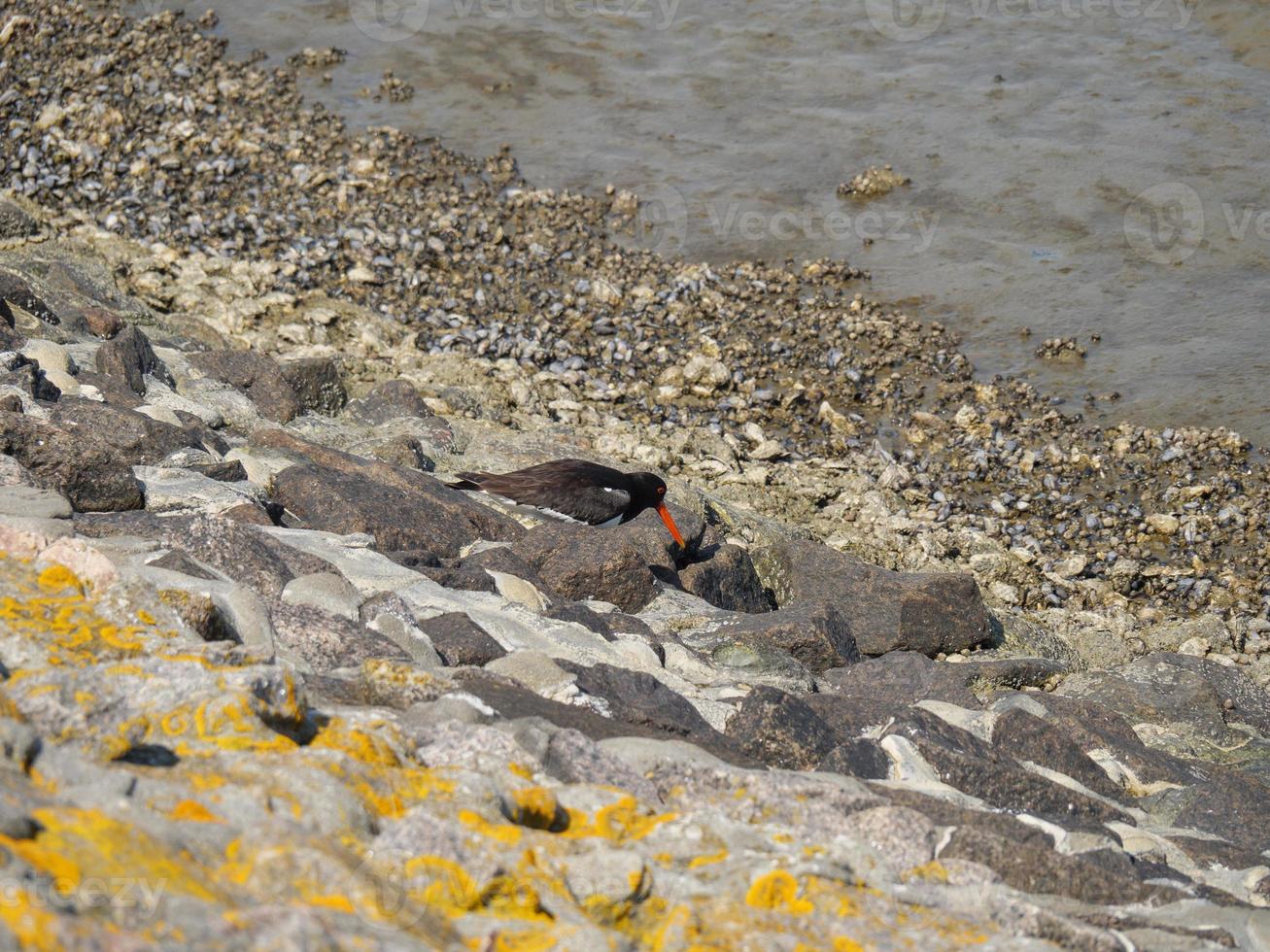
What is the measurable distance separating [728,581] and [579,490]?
1349 mm

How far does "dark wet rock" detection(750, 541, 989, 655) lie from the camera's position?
8.30 meters

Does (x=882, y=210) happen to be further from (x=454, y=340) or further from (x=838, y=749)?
(x=838, y=749)

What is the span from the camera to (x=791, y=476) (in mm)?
11352

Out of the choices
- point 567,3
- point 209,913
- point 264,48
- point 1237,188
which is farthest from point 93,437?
point 567,3

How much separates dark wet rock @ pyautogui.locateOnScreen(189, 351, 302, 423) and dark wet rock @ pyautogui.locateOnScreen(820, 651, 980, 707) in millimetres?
5307

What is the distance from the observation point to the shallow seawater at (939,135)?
46.0 ft

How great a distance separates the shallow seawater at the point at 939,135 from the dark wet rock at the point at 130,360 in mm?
7170

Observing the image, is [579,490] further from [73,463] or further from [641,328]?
[641,328]

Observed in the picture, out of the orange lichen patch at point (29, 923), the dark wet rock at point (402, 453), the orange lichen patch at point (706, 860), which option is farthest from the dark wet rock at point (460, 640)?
the dark wet rock at point (402, 453)

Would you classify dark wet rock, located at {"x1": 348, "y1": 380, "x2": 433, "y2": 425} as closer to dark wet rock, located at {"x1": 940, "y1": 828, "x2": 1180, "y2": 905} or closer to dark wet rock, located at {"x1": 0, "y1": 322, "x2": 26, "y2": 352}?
dark wet rock, located at {"x1": 0, "y1": 322, "x2": 26, "y2": 352}

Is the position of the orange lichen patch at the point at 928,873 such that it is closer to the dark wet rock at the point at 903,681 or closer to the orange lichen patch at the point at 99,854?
the orange lichen patch at the point at 99,854

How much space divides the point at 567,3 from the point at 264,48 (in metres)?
5.43

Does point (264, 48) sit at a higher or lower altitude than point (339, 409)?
higher

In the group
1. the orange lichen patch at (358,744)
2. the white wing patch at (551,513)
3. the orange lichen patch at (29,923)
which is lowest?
the white wing patch at (551,513)
